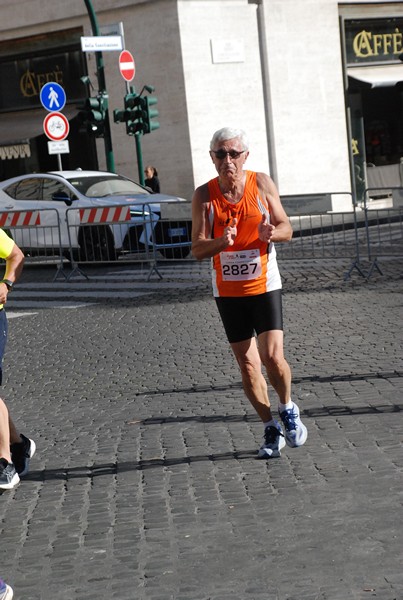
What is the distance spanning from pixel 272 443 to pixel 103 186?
14.6 meters

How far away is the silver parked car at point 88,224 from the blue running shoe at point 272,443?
429 inches

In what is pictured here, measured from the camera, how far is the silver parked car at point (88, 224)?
701 inches

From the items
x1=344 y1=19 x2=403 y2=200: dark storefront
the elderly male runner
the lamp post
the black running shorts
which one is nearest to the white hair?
the elderly male runner

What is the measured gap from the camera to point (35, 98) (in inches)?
1284

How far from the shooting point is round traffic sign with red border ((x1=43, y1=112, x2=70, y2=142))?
25.0 m

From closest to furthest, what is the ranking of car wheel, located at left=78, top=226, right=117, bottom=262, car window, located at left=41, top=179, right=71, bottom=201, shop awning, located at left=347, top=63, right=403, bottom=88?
car wheel, located at left=78, top=226, right=117, bottom=262, car window, located at left=41, top=179, right=71, bottom=201, shop awning, located at left=347, top=63, right=403, bottom=88

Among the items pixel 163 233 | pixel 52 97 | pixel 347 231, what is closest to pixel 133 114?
pixel 52 97

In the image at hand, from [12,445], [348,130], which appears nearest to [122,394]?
[12,445]

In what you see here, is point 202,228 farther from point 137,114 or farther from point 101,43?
point 137,114

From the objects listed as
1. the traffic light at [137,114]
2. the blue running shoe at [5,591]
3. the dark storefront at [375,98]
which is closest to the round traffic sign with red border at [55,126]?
the traffic light at [137,114]

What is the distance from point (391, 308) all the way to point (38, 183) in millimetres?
10298

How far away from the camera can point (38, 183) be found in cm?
2128

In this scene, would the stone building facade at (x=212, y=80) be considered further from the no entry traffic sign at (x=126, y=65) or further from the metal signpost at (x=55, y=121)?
the metal signpost at (x=55, y=121)

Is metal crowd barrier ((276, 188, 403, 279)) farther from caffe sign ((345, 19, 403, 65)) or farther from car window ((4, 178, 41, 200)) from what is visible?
caffe sign ((345, 19, 403, 65))
